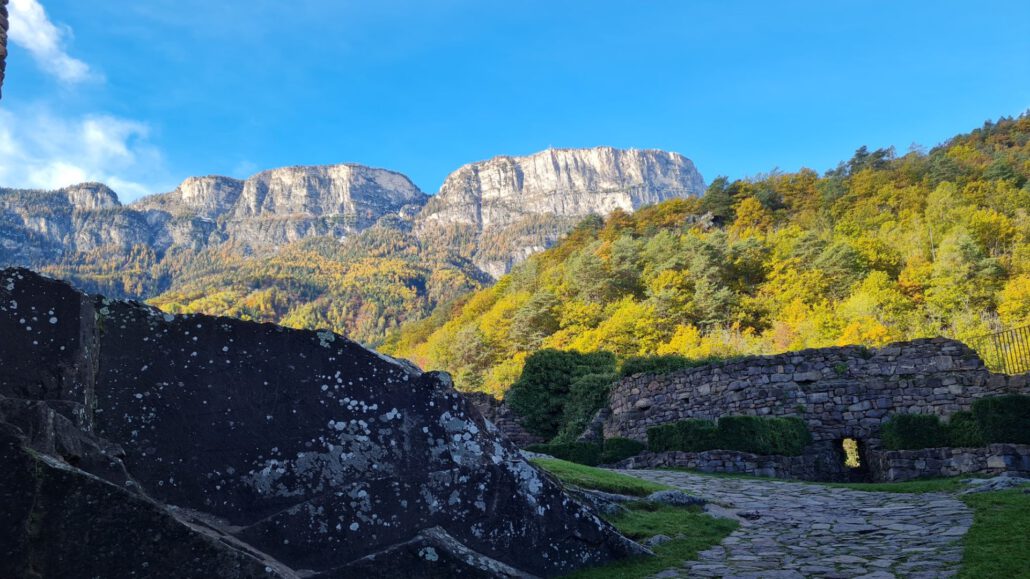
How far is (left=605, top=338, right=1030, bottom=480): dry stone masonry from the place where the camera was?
50.0ft

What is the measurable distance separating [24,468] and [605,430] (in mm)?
A: 20150

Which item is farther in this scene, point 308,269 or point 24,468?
point 308,269

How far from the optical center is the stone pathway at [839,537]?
558 centimetres

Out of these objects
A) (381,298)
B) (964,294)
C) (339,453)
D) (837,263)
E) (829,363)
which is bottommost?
(339,453)

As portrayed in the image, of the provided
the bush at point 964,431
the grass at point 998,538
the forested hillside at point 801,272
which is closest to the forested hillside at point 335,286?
the forested hillside at point 801,272

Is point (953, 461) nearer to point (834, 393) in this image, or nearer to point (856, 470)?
point (856, 470)

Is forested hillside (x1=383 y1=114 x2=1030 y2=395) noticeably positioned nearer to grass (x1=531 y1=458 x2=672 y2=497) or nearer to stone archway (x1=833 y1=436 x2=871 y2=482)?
stone archway (x1=833 y1=436 x2=871 y2=482)

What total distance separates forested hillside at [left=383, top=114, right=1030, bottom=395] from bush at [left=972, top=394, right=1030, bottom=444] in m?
18.3

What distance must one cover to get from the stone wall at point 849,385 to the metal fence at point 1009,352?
165 cm

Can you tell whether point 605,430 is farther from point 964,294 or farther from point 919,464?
point 964,294

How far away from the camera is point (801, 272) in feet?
139

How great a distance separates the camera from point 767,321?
4097 cm

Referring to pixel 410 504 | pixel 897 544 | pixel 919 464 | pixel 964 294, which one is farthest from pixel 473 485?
pixel 964 294

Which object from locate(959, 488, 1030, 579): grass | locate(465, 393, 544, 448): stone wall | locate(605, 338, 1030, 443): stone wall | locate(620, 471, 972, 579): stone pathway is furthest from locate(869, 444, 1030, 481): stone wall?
locate(465, 393, 544, 448): stone wall
